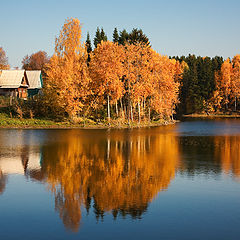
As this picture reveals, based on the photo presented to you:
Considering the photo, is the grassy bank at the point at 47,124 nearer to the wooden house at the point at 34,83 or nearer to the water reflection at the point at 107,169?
the water reflection at the point at 107,169

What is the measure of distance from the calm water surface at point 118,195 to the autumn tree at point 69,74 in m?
29.4

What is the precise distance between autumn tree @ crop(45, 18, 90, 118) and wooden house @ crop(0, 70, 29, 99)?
69.4ft

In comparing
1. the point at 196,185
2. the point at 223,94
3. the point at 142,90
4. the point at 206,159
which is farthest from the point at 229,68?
the point at 196,185

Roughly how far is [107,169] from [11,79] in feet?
209

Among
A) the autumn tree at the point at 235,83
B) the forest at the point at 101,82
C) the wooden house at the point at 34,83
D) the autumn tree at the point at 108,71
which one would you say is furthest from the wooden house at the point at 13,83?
the autumn tree at the point at 235,83

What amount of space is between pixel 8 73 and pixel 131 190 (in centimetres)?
7049

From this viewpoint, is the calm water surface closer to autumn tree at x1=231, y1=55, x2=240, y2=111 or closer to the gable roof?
the gable roof

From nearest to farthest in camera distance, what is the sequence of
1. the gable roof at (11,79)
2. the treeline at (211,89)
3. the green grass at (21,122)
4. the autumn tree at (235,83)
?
1. the green grass at (21,122)
2. the gable roof at (11,79)
3. the autumn tree at (235,83)
4. the treeline at (211,89)

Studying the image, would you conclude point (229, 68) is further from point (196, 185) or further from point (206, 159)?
point (196, 185)

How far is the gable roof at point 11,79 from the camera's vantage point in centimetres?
7800

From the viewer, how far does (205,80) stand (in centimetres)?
12038

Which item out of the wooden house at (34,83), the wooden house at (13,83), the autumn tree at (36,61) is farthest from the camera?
the autumn tree at (36,61)

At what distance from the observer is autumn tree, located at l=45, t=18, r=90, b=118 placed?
5622 centimetres

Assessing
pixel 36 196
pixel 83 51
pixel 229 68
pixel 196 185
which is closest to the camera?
pixel 36 196
